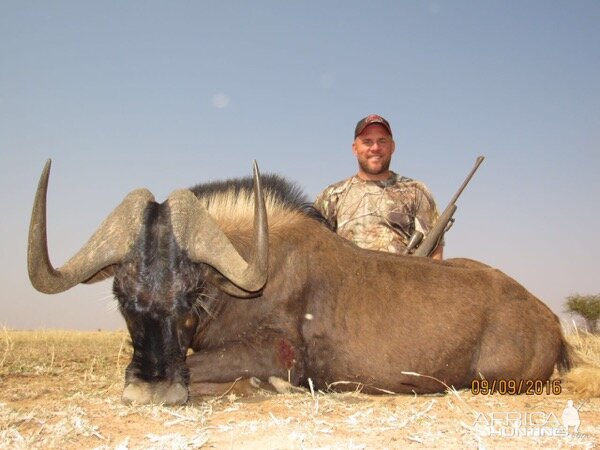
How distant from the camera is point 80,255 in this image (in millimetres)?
4543

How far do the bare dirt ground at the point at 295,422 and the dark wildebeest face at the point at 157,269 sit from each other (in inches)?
12.8

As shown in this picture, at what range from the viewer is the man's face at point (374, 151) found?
8445 mm

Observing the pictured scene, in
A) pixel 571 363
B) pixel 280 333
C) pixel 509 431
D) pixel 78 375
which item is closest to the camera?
pixel 509 431

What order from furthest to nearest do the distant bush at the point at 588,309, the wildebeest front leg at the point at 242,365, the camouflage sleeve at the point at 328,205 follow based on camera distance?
the distant bush at the point at 588,309 → the camouflage sleeve at the point at 328,205 → the wildebeest front leg at the point at 242,365

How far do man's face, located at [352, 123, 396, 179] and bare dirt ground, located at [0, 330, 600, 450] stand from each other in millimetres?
4220

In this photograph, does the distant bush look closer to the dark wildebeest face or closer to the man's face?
the man's face

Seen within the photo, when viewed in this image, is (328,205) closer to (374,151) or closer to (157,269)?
(374,151)

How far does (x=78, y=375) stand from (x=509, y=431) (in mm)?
4657

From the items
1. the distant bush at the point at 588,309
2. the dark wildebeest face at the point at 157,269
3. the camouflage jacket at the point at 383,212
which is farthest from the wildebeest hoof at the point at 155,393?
the distant bush at the point at 588,309

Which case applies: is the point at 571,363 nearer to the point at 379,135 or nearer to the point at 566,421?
the point at 566,421

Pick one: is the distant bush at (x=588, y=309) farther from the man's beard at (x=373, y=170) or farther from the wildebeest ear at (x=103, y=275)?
the wildebeest ear at (x=103, y=275)

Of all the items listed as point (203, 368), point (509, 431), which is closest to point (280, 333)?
point (203, 368)

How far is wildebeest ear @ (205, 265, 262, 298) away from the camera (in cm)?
464

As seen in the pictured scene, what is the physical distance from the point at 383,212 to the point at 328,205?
2.94 feet
